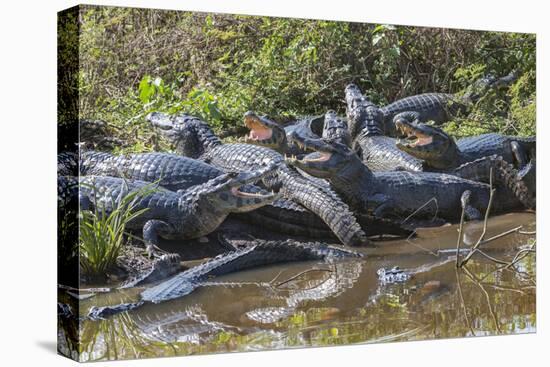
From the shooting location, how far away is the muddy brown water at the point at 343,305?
6.71m

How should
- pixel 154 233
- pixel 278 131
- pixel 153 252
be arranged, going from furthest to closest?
1. pixel 278 131
2. pixel 154 233
3. pixel 153 252

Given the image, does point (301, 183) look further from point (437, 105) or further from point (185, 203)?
point (437, 105)

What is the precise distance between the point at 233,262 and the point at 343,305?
3.06 feet

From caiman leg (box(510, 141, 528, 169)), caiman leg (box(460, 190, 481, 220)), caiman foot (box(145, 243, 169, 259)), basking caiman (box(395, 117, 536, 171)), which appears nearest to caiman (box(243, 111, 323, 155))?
basking caiman (box(395, 117, 536, 171))

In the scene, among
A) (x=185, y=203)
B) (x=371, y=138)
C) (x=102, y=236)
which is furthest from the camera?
(x=371, y=138)

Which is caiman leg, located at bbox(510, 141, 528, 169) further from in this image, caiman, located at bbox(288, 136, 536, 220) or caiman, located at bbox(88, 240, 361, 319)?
caiman, located at bbox(88, 240, 361, 319)

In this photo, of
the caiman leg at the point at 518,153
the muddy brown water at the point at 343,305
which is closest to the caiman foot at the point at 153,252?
the muddy brown water at the point at 343,305

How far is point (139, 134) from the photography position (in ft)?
24.9

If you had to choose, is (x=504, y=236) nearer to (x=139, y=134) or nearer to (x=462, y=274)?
(x=462, y=274)

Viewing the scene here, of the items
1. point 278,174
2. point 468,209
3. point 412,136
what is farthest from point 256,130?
point 468,209

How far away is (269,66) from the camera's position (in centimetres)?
785

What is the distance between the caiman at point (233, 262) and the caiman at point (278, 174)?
0.77ft

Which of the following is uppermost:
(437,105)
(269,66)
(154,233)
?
(269,66)

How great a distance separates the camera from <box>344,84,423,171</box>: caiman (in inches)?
324
